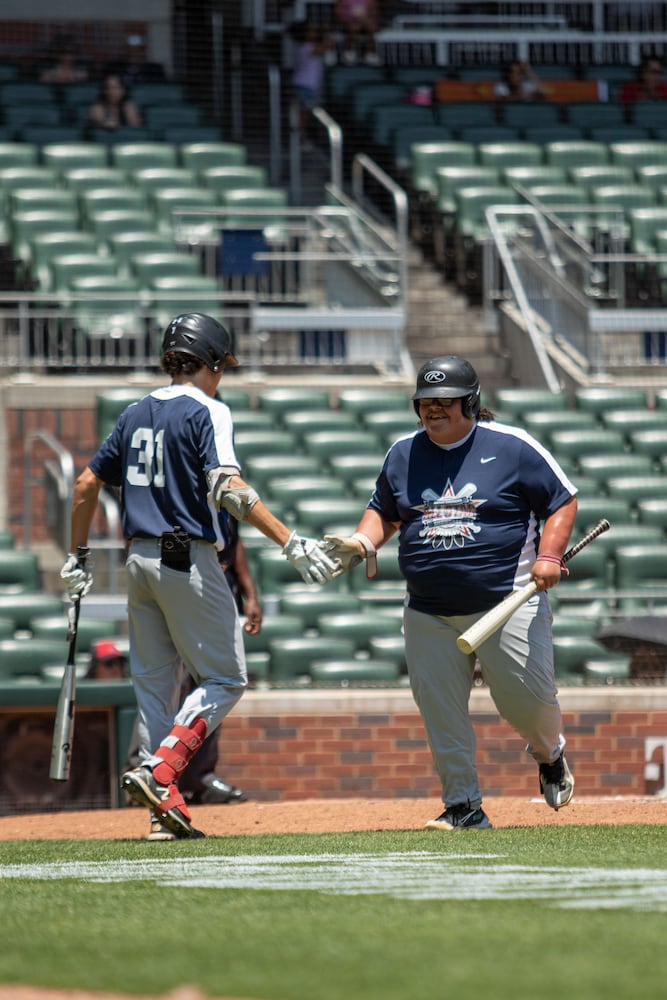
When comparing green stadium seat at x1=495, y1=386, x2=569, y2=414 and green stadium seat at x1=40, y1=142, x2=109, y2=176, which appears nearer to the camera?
green stadium seat at x1=495, y1=386, x2=569, y2=414

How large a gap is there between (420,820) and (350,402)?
21.5 feet

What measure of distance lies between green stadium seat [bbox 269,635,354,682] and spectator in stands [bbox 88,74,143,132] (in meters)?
9.16

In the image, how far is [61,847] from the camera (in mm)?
6180

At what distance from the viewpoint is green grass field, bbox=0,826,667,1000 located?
315 centimetres

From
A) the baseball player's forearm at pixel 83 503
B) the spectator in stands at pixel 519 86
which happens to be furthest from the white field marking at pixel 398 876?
the spectator in stands at pixel 519 86

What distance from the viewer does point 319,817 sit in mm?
7125

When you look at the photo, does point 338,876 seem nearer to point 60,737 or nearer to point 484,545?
point 484,545

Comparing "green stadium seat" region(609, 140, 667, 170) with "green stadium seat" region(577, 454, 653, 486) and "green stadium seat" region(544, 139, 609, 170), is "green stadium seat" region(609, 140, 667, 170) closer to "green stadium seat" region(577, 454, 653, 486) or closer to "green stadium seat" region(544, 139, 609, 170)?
"green stadium seat" region(544, 139, 609, 170)

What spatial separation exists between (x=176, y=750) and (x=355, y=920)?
2269 millimetres

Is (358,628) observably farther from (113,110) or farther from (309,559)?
(113,110)

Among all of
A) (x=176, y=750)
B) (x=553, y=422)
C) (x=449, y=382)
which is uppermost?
(x=449, y=382)

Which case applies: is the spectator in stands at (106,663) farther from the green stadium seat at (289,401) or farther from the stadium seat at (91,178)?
the stadium seat at (91,178)

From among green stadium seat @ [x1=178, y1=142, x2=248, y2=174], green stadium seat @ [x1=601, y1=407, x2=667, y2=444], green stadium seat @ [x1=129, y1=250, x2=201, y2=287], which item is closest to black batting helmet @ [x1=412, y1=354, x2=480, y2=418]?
green stadium seat @ [x1=601, y1=407, x2=667, y2=444]

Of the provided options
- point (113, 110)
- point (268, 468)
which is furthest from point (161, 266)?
point (113, 110)
